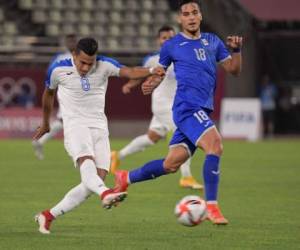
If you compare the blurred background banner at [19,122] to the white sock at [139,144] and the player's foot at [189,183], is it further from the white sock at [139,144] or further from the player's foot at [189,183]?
the player's foot at [189,183]

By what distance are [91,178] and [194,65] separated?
1.64 m

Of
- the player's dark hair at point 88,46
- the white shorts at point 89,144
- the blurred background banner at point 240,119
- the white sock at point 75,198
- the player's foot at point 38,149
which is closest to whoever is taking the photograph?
the player's dark hair at point 88,46

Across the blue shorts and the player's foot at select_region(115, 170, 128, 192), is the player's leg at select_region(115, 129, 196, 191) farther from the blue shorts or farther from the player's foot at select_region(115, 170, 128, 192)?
the player's foot at select_region(115, 170, 128, 192)

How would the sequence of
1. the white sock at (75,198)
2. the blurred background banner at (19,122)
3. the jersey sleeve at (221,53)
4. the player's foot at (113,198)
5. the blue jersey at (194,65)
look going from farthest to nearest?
the blurred background banner at (19,122) → the jersey sleeve at (221,53) → the blue jersey at (194,65) → the white sock at (75,198) → the player's foot at (113,198)

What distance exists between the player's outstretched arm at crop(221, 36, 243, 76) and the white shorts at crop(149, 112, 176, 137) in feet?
16.9

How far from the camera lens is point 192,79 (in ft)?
32.3

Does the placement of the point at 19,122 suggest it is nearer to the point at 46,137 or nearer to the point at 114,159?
the point at 46,137

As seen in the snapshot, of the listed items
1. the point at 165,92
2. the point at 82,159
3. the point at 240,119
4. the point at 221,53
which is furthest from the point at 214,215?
the point at 240,119

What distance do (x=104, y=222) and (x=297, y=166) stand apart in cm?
880

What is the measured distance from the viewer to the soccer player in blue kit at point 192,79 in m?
9.68

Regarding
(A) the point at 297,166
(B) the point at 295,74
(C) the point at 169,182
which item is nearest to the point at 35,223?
(C) the point at 169,182

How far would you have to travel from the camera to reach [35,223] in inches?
403

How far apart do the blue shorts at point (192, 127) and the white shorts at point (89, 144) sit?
28.9 inches

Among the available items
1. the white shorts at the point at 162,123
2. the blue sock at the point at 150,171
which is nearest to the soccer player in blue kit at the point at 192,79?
the blue sock at the point at 150,171
